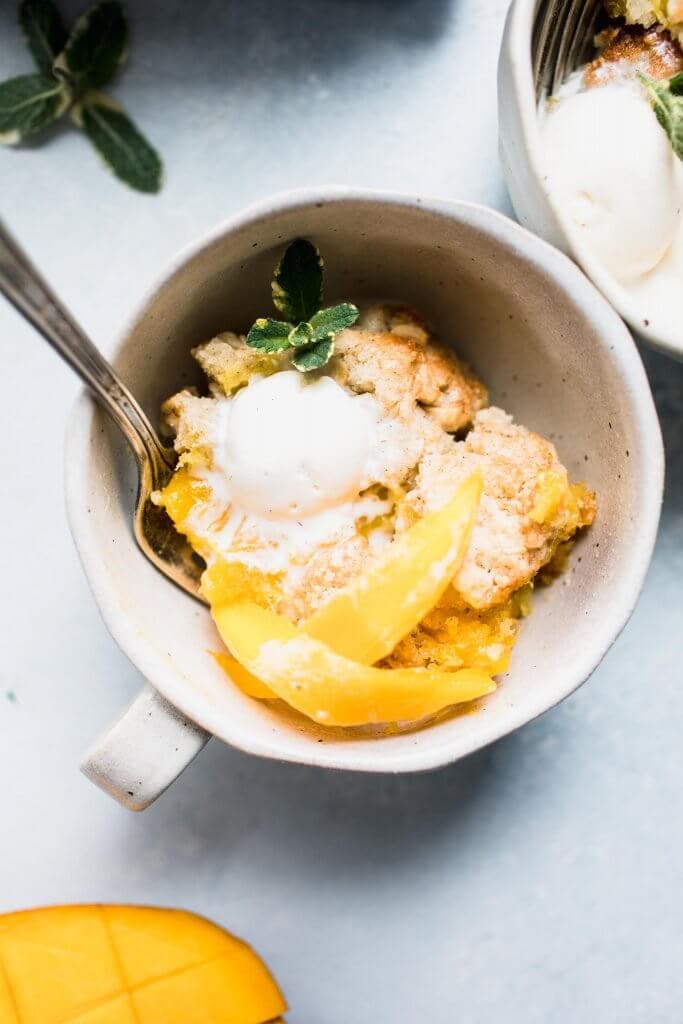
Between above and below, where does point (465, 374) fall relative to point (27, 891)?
above

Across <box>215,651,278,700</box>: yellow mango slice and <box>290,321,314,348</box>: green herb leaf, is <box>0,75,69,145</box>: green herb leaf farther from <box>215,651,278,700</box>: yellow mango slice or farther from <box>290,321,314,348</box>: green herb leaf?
<box>215,651,278,700</box>: yellow mango slice

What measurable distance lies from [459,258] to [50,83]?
0.59 metres

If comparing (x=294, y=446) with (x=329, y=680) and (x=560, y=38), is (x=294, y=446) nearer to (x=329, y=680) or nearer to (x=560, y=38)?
(x=329, y=680)

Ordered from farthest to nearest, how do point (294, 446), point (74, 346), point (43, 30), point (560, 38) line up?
1. point (43, 30)
2. point (560, 38)
3. point (294, 446)
4. point (74, 346)

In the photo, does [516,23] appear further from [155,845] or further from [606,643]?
[155,845]

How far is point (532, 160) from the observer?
3.37 feet

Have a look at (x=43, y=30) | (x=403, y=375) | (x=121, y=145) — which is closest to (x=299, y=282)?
(x=403, y=375)

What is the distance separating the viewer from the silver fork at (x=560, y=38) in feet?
3.57

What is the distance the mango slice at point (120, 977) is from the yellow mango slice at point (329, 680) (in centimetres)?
42

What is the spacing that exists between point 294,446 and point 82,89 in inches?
23.6

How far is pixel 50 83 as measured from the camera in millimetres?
1300

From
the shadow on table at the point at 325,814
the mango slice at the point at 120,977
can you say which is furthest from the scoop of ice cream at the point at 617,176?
the mango slice at the point at 120,977

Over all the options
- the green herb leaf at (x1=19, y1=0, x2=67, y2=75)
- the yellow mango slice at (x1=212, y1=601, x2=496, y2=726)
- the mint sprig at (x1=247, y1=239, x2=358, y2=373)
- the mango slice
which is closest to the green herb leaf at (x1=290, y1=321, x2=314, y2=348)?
the mint sprig at (x1=247, y1=239, x2=358, y2=373)

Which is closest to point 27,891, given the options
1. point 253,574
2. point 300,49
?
point 253,574
